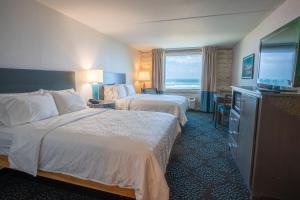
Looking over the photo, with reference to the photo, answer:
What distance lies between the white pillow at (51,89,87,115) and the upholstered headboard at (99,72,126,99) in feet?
3.92

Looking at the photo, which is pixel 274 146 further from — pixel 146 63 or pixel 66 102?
pixel 146 63

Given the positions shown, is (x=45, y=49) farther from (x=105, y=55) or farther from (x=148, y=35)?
(x=148, y=35)

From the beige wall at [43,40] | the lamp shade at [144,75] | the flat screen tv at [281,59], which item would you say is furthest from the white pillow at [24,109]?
the lamp shade at [144,75]

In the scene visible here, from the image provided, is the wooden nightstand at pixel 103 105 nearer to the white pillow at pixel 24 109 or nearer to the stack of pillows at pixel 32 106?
the stack of pillows at pixel 32 106

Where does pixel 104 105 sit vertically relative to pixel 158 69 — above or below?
below

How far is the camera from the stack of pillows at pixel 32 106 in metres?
1.80

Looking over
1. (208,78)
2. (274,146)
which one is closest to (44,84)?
(274,146)

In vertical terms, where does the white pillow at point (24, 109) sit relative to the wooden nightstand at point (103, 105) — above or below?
above

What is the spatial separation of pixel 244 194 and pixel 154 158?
1.18 meters

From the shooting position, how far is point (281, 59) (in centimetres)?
177

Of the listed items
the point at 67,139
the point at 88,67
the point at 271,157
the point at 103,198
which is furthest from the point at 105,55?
the point at 271,157

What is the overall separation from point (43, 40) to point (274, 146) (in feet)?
10.7

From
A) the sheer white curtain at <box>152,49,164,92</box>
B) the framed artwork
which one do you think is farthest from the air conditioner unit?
the framed artwork

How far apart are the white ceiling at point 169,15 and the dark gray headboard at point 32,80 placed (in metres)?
1.05
